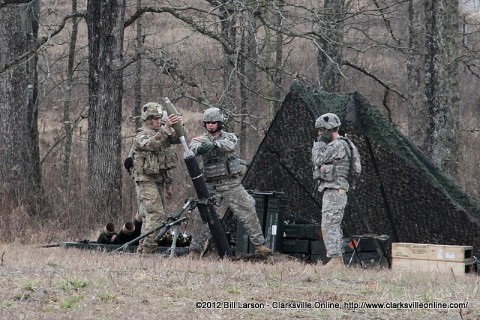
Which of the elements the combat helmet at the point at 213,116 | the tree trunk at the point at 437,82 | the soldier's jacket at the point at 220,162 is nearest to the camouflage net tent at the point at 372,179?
the soldier's jacket at the point at 220,162

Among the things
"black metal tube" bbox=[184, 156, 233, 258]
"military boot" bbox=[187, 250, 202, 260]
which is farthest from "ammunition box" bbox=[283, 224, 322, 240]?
"military boot" bbox=[187, 250, 202, 260]

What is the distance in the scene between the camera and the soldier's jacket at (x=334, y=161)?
11031 millimetres

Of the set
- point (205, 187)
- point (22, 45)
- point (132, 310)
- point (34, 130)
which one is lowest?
point (132, 310)

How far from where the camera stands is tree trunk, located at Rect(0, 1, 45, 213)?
648 inches

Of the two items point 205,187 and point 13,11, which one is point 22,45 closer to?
point 13,11

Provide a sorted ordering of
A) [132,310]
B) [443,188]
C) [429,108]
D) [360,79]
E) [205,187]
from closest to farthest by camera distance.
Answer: [132,310]
[205,187]
[443,188]
[429,108]
[360,79]

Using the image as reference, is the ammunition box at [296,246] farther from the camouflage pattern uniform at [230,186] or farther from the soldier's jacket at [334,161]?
the soldier's jacket at [334,161]

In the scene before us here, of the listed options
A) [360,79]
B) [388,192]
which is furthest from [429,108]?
[360,79]

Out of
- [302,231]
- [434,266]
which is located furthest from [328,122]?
[434,266]

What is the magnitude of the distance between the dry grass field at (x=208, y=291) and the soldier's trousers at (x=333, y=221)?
1.43 m

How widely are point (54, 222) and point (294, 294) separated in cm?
844

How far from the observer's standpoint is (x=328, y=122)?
1100cm

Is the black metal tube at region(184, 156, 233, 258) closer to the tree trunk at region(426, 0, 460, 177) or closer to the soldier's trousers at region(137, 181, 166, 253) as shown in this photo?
the soldier's trousers at region(137, 181, 166, 253)

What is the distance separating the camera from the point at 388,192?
39.5 ft
